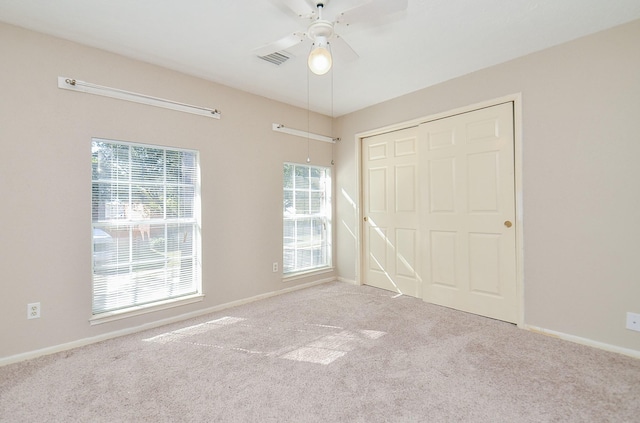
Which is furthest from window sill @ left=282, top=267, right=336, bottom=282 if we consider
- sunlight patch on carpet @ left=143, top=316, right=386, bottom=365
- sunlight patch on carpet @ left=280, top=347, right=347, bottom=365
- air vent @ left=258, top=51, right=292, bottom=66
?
air vent @ left=258, top=51, right=292, bottom=66

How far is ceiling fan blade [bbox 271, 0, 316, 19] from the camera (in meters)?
1.67

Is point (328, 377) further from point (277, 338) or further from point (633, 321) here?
point (633, 321)

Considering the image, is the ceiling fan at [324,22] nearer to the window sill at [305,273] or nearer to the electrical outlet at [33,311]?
the electrical outlet at [33,311]

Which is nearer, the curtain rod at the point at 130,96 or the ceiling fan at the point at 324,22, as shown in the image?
the ceiling fan at the point at 324,22

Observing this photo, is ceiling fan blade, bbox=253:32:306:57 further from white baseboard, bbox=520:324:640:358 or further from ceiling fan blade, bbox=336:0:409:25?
white baseboard, bbox=520:324:640:358

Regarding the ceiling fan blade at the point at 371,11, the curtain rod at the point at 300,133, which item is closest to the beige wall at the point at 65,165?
the curtain rod at the point at 300,133

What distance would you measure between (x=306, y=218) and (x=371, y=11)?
2.91m

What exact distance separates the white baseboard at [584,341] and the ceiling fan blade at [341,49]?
2.87 m

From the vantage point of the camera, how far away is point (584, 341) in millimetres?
2402

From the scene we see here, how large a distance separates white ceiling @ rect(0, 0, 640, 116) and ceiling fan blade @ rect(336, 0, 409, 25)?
84mm

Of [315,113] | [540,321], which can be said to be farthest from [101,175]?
[540,321]

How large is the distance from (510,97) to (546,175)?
824 mm

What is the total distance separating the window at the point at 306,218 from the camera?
4.03 meters

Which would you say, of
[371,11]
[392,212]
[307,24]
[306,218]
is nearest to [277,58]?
[307,24]
